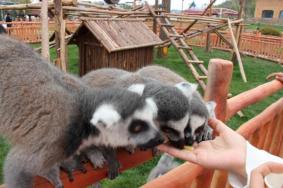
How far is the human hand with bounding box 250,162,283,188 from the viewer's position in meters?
1.01

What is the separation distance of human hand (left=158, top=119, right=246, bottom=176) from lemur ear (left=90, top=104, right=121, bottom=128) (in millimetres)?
221

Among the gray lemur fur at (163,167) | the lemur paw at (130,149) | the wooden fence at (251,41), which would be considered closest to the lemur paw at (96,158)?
the lemur paw at (130,149)

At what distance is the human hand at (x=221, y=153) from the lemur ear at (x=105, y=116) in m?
0.22

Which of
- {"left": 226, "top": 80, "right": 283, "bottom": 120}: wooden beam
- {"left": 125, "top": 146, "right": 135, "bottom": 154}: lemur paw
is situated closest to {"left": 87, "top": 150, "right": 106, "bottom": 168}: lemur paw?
{"left": 125, "top": 146, "right": 135, "bottom": 154}: lemur paw

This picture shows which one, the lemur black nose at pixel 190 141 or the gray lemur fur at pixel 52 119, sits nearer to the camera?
the gray lemur fur at pixel 52 119

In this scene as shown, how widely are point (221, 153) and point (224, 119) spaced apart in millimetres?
574

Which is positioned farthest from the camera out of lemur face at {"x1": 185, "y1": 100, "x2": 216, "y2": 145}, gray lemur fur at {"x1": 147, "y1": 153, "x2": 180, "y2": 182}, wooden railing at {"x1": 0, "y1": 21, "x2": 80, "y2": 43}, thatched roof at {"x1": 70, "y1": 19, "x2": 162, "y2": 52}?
wooden railing at {"x1": 0, "y1": 21, "x2": 80, "y2": 43}

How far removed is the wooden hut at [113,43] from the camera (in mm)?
5009

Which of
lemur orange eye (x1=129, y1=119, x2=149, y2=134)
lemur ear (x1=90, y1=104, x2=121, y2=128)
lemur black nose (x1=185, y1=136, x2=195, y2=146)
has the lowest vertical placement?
lemur black nose (x1=185, y1=136, x2=195, y2=146)

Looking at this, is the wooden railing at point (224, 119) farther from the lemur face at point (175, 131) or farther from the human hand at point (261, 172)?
the human hand at point (261, 172)

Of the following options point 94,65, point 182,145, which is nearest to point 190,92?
point 182,145

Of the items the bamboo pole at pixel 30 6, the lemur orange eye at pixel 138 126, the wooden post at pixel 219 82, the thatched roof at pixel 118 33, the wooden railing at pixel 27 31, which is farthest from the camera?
the wooden railing at pixel 27 31

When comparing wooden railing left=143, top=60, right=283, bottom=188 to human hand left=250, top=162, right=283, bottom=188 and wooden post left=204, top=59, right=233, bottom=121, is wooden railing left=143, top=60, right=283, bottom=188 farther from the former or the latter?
human hand left=250, top=162, right=283, bottom=188

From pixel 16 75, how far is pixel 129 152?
1.96 feet
